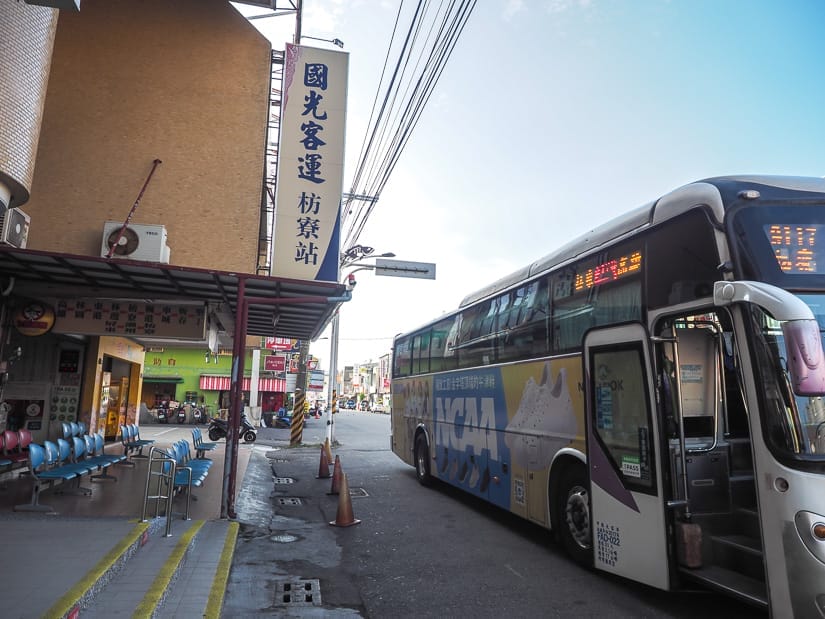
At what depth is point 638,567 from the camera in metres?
4.77

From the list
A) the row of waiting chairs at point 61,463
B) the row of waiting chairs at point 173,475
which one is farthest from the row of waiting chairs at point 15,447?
the row of waiting chairs at point 173,475

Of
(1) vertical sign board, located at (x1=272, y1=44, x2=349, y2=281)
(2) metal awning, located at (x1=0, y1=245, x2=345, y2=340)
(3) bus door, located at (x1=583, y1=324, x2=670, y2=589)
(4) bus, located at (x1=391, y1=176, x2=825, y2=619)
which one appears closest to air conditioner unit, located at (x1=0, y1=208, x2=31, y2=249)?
(2) metal awning, located at (x1=0, y1=245, x2=345, y2=340)

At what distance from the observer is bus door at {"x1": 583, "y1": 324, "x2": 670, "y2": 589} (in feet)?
15.4

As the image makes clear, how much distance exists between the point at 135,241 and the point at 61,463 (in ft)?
12.5


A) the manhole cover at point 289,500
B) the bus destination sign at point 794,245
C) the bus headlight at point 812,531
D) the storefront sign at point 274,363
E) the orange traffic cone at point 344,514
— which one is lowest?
the manhole cover at point 289,500

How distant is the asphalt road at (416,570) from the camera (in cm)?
476

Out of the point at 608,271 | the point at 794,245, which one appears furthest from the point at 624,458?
the point at 794,245

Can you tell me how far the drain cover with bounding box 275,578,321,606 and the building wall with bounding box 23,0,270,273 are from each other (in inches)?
246

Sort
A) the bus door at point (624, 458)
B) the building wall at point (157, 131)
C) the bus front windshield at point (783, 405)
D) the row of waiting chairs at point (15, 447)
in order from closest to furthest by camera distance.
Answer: the bus front windshield at point (783, 405) < the bus door at point (624, 458) < the row of waiting chairs at point (15, 447) < the building wall at point (157, 131)

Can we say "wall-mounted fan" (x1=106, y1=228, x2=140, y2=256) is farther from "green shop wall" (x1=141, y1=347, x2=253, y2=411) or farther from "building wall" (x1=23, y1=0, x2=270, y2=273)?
"green shop wall" (x1=141, y1=347, x2=253, y2=411)

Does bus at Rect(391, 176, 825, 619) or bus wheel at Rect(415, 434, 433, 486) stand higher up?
bus at Rect(391, 176, 825, 619)

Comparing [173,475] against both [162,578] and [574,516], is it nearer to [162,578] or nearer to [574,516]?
[162,578]

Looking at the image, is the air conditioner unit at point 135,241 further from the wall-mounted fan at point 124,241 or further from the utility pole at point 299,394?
the utility pole at point 299,394

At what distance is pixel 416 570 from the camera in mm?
5816
